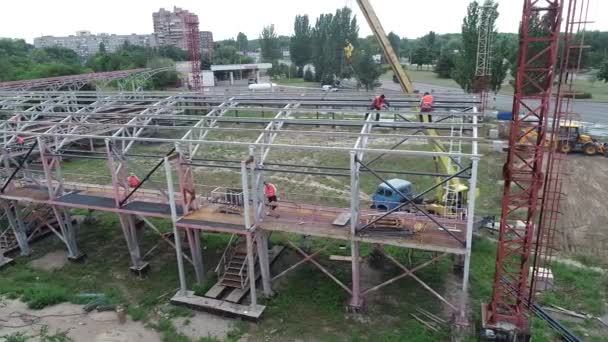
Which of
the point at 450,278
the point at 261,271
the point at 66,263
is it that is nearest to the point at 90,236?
the point at 66,263

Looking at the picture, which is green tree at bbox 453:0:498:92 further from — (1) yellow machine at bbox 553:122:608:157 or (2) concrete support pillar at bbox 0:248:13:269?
(2) concrete support pillar at bbox 0:248:13:269

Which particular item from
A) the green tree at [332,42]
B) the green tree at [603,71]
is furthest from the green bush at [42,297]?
the green tree at [603,71]

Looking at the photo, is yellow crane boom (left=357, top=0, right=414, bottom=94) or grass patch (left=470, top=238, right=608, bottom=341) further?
yellow crane boom (left=357, top=0, right=414, bottom=94)

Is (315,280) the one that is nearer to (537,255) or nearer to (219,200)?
(219,200)

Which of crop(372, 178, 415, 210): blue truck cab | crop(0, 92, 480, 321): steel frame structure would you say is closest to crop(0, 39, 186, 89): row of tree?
crop(0, 92, 480, 321): steel frame structure

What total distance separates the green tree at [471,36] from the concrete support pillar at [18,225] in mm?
37723

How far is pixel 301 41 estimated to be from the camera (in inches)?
3477

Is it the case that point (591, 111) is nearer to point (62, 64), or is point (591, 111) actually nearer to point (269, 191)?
point (269, 191)

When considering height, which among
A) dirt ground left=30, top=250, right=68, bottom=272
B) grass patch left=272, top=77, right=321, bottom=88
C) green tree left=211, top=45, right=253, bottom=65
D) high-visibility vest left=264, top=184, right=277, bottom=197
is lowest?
dirt ground left=30, top=250, right=68, bottom=272

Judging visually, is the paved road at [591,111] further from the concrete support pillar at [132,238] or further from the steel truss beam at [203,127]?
the concrete support pillar at [132,238]

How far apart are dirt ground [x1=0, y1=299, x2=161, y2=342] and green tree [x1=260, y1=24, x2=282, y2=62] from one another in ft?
320

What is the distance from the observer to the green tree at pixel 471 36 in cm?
4116

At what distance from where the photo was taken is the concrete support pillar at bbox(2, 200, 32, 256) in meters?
18.6

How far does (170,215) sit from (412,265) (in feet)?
30.9
